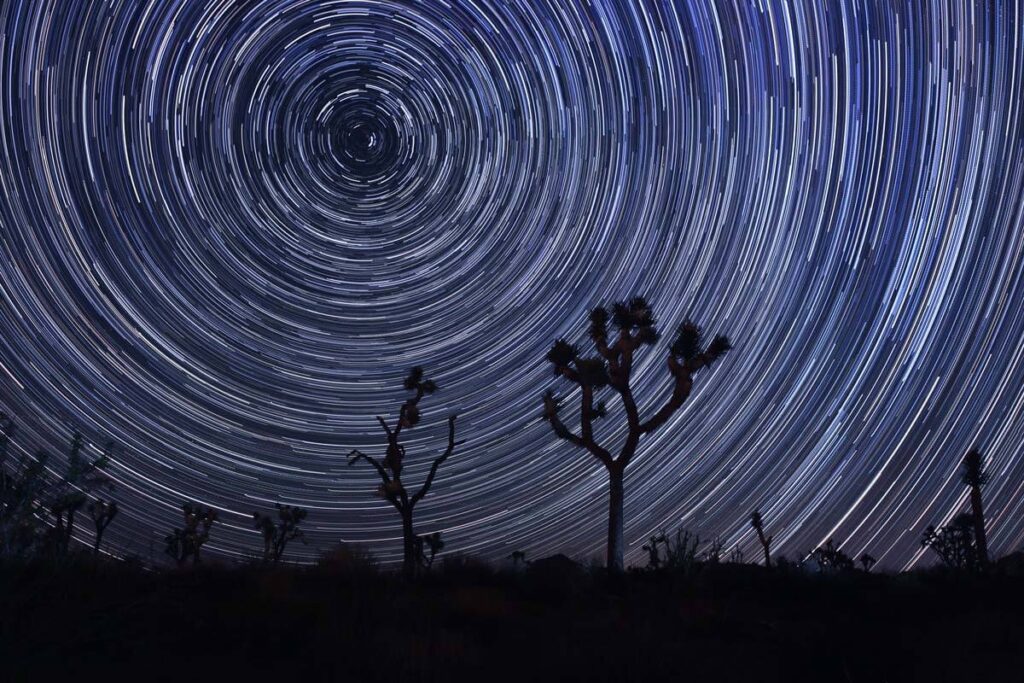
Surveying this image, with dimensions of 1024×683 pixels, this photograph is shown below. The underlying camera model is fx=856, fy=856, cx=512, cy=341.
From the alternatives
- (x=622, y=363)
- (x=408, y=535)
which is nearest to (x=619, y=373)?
(x=622, y=363)

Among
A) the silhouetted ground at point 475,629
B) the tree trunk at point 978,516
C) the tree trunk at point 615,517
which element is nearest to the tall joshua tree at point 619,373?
the tree trunk at point 615,517

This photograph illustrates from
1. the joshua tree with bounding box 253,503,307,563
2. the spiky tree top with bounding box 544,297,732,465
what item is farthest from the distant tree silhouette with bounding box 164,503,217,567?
the spiky tree top with bounding box 544,297,732,465

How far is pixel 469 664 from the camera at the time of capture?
753 centimetres

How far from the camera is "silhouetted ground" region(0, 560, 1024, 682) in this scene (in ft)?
23.9

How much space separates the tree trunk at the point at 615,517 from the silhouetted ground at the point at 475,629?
6.10 metres

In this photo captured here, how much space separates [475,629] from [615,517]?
35.5 feet

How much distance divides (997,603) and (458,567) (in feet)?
25.9

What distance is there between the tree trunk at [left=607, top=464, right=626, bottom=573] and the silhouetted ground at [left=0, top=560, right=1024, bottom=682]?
610 cm

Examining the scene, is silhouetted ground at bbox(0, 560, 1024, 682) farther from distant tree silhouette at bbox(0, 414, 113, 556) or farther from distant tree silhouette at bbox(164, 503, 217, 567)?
distant tree silhouette at bbox(164, 503, 217, 567)

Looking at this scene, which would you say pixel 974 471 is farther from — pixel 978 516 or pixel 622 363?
pixel 622 363

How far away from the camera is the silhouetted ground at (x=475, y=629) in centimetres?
729

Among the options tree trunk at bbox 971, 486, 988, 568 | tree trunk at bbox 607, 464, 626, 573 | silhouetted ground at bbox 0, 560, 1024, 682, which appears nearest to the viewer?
silhouetted ground at bbox 0, 560, 1024, 682

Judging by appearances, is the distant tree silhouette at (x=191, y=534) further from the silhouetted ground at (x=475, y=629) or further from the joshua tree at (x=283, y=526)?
the silhouetted ground at (x=475, y=629)

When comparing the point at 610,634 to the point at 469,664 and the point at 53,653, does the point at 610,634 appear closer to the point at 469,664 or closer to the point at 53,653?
the point at 469,664
